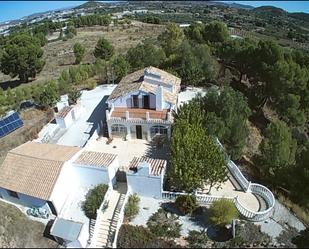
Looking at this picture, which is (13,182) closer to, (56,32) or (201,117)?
(201,117)

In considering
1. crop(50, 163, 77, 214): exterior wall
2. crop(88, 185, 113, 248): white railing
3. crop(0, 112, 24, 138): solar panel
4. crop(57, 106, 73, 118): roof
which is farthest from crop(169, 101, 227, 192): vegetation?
crop(0, 112, 24, 138): solar panel

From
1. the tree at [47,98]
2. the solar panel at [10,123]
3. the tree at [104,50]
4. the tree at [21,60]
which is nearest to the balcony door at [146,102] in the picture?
the tree at [47,98]

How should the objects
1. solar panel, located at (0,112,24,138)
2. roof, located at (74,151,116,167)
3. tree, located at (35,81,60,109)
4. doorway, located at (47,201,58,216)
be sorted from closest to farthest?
doorway, located at (47,201,58,216), roof, located at (74,151,116,167), solar panel, located at (0,112,24,138), tree, located at (35,81,60,109)

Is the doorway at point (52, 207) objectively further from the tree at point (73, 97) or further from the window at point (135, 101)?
the tree at point (73, 97)

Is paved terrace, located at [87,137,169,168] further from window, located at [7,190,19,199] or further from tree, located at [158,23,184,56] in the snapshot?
tree, located at [158,23,184,56]

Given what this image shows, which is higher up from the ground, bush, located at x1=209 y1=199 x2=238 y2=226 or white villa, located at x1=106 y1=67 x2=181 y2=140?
white villa, located at x1=106 y1=67 x2=181 y2=140

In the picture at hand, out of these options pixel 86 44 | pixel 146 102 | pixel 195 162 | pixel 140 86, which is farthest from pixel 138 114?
pixel 86 44

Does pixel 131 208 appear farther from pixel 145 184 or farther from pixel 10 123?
pixel 10 123

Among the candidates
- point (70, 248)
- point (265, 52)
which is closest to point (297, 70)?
point (265, 52)
